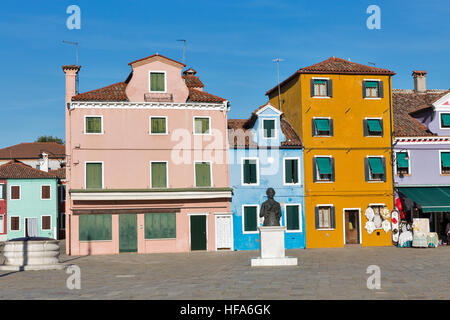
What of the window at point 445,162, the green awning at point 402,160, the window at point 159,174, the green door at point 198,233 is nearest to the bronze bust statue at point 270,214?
the green door at point 198,233

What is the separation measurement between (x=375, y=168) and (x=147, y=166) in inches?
593

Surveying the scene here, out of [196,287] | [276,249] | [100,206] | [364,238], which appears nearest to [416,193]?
[364,238]

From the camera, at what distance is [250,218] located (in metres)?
38.1

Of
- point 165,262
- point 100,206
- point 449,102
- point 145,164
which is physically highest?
point 449,102

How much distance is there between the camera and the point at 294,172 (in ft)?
128

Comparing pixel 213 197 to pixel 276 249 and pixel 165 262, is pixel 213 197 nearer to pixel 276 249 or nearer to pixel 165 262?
pixel 165 262

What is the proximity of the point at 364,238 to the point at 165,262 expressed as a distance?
1544cm

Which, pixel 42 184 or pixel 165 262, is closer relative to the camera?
pixel 165 262

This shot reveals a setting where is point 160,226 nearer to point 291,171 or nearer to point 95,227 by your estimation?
point 95,227

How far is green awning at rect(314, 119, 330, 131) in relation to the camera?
1544 inches

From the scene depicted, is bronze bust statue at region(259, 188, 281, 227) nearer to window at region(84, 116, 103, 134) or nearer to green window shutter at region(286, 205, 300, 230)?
green window shutter at region(286, 205, 300, 230)

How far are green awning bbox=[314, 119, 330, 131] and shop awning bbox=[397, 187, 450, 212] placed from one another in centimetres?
631

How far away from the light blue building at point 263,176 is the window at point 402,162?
6.56 meters

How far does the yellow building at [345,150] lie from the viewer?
38812 mm
